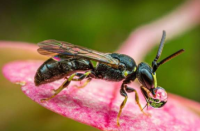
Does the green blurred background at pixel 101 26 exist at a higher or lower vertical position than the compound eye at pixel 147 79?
lower

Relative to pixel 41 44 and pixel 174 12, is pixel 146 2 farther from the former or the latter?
pixel 41 44

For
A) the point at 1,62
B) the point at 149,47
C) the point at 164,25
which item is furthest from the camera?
the point at 164,25

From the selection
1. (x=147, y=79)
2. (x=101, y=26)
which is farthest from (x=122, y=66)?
(x=101, y=26)

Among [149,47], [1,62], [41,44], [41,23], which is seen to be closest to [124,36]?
[149,47]

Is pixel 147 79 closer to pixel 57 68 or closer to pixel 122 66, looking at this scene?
pixel 122 66

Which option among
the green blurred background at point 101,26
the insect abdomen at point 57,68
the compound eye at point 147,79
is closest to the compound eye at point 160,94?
the compound eye at point 147,79

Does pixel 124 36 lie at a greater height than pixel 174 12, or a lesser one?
lesser

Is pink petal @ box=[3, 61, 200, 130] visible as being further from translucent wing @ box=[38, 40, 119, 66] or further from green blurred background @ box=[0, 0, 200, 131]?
green blurred background @ box=[0, 0, 200, 131]

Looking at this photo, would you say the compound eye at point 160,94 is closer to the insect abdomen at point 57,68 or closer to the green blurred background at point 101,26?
the insect abdomen at point 57,68
